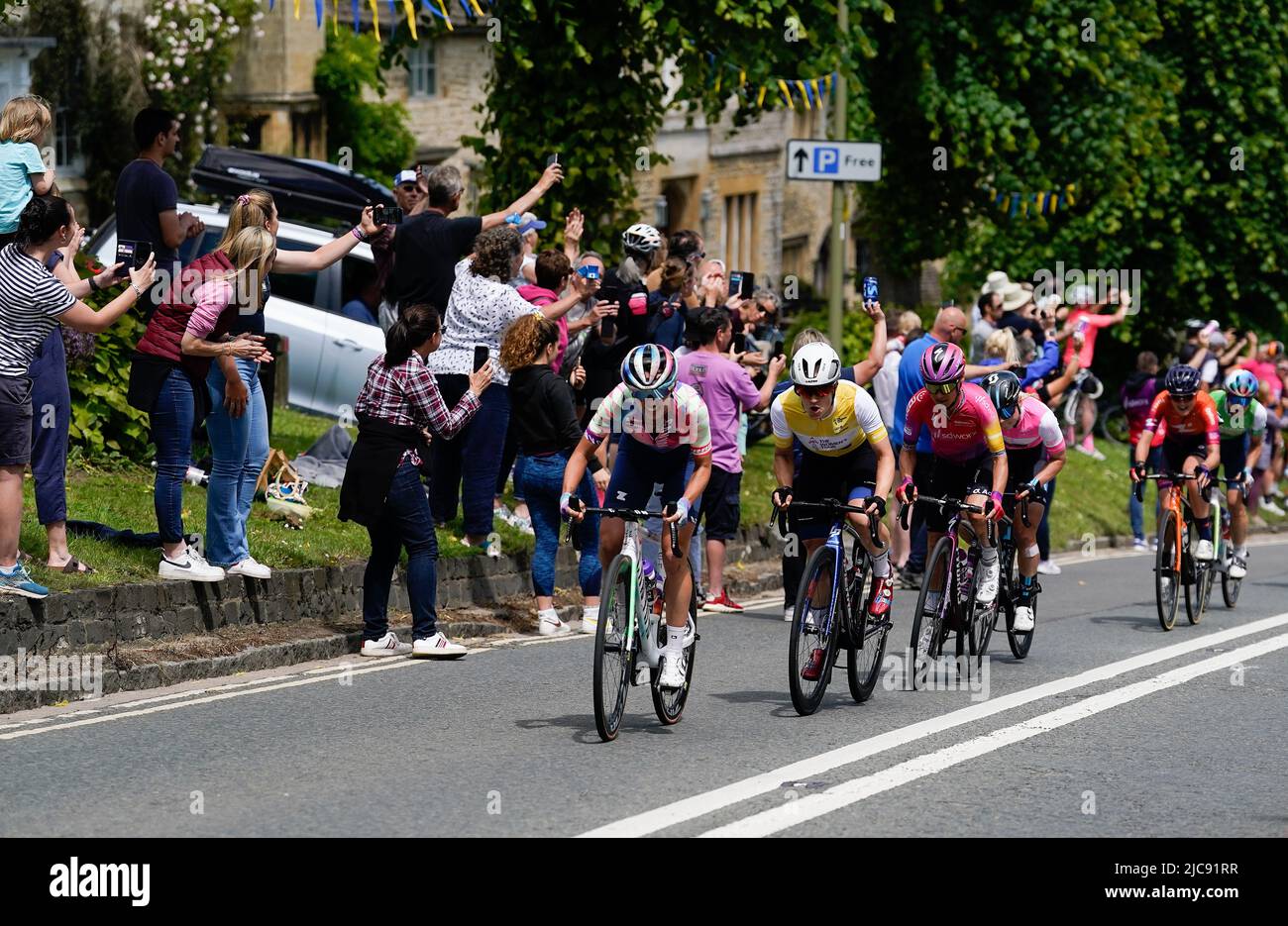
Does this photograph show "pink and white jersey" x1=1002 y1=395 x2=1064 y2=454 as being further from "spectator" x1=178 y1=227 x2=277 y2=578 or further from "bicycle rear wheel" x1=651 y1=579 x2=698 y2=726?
"spectator" x1=178 y1=227 x2=277 y2=578

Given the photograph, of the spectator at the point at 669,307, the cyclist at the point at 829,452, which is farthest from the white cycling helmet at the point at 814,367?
the spectator at the point at 669,307

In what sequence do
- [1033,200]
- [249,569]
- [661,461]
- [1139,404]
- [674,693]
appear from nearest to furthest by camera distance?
[674,693], [661,461], [249,569], [1139,404], [1033,200]

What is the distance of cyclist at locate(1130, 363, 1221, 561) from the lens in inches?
601

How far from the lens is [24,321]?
10.7m

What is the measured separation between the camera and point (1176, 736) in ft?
33.2

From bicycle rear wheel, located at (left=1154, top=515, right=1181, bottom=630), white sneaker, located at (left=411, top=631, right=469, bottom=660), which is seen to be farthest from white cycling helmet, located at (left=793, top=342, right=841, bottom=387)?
bicycle rear wheel, located at (left=1154, top=515, right=1181, bottom=630)

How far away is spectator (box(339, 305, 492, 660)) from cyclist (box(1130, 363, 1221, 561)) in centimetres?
595

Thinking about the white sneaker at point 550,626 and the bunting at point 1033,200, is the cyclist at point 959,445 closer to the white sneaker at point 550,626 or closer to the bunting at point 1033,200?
the white sneaker at point 550,626

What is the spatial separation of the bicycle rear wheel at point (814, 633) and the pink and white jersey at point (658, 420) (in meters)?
0.84

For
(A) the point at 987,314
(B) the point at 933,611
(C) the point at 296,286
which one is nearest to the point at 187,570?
(B) the point at 933,611

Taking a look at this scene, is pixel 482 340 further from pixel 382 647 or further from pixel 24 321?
pixel 24 321

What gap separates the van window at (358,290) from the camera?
18031mm

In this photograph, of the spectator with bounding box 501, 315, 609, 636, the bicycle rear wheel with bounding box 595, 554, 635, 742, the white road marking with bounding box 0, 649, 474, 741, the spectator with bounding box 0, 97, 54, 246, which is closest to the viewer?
the bicycle rear wheel with bounding box 595, 554, 635, 742

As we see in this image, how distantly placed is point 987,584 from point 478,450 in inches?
140
